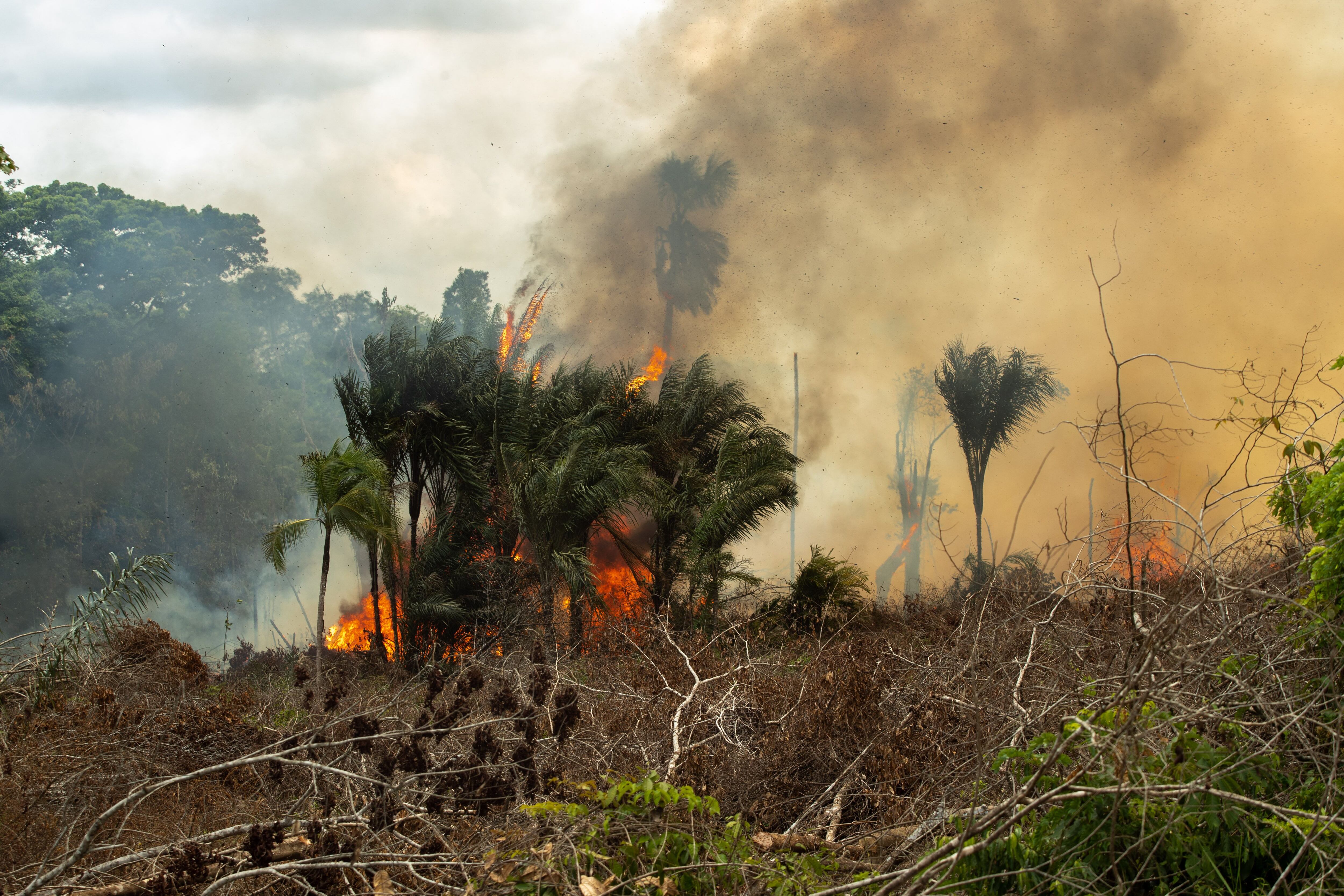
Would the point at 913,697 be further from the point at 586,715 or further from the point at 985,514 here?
the point at 985,514

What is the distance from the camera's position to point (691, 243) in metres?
36.3

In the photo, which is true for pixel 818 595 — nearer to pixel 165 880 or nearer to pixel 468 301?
pixel 165 880

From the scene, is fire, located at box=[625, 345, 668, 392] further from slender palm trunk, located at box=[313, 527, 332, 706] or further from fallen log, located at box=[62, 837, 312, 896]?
fallen log, located at box=[62, 837, 312, 896]

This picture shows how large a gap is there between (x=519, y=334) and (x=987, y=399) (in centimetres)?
1617

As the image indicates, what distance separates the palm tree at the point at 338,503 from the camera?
15.4m

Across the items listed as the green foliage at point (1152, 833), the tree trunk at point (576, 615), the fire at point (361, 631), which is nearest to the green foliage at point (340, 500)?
the tree trunk at point (576, 615)

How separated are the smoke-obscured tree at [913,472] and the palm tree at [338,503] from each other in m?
21.4

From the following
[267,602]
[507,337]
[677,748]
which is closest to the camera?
[677,748]

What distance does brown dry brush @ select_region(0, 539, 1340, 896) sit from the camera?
3.96m

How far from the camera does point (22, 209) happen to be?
3306 centimetres

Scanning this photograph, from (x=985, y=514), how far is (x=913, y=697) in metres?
25.9

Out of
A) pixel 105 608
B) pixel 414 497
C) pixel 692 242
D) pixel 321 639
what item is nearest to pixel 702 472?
pixel 414 497

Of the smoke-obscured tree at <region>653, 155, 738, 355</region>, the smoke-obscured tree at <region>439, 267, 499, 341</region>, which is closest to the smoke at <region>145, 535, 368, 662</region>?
the smoke-obscured tree at <region>439, 267, 499, 341</region>

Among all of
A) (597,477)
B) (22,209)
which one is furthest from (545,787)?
(22,209)
